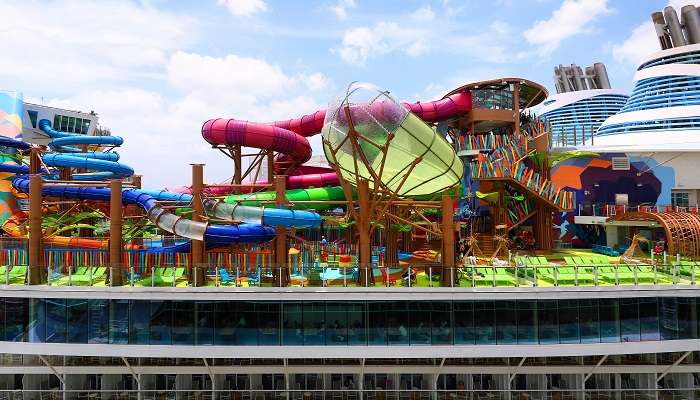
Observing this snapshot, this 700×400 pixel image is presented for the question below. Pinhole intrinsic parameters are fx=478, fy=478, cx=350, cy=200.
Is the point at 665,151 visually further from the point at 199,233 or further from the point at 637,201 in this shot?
the point at 199,233

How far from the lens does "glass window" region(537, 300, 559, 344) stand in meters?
19.6

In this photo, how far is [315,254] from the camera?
82.5 ft

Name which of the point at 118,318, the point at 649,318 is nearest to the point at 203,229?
the point at 118,318

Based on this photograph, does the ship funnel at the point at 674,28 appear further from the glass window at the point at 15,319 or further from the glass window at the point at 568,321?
the glass window at the point at 15,319

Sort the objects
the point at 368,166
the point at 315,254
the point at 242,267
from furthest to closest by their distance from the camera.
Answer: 1. the point at 315,254
2. the point at 242,267
3. the point at 368,166

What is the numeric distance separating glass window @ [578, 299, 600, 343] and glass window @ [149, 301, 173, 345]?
1686 centimetres

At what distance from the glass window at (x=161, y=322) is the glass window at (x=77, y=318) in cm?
280

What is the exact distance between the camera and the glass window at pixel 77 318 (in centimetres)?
1952

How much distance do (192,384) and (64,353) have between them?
5.86m

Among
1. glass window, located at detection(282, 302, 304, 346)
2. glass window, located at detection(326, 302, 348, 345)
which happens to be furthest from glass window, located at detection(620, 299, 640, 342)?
glass window, located at detection(282, 302, 304, 346)

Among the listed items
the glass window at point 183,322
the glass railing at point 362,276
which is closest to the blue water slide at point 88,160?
the glass railing at point 362,276

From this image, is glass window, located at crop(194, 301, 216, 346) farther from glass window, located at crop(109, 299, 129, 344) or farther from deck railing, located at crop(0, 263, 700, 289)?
glass window, located at crop(109, 299, 129, 344)

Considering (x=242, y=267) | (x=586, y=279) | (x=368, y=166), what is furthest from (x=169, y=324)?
(x=586, y=279)

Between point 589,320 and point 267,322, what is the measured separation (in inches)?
524
